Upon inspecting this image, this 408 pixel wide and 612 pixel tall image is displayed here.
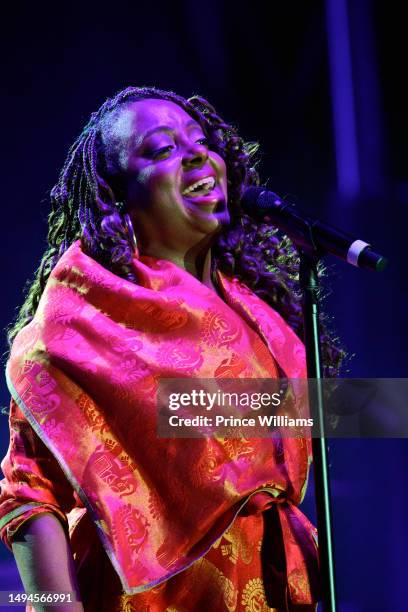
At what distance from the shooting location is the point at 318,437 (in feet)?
2.97

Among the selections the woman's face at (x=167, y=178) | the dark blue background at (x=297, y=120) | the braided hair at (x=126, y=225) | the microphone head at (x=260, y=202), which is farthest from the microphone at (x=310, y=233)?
the dark blue background at (x=297, y=120)

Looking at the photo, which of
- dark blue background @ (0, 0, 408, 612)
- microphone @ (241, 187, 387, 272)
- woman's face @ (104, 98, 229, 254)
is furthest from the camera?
dark blue background @ (0, 0, 408, 612)

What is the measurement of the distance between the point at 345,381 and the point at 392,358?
0.72 metres

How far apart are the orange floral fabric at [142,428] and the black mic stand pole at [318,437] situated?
0.13 metres

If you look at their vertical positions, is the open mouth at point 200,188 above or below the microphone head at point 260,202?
above

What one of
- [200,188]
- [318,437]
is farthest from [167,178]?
[318,437]

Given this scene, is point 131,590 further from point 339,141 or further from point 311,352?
point 339,141

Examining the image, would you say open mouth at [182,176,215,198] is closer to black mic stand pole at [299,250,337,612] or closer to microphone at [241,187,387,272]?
microphone at [241,187,387,272]

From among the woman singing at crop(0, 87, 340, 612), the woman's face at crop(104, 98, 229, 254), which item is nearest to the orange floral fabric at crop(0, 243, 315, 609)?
the woman singing at crop(0, 87, 340, 612)

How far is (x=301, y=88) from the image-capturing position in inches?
80.2

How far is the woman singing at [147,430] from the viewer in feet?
3.20

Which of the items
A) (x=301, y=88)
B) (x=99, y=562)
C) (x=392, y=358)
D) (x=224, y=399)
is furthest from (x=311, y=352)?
(x=301, y=88)

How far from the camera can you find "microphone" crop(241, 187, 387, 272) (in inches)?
34.3

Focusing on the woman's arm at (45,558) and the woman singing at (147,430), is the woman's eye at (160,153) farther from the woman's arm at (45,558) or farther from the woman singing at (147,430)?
the woman's arm at (45,558)
